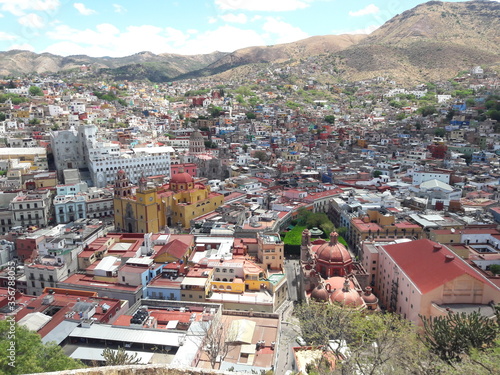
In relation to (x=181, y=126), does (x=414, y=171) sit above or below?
below

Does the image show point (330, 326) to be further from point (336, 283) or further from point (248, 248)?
point (248, 248)

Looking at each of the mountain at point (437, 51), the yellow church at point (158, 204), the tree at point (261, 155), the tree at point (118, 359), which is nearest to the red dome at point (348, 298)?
the tree at point (118, 359)

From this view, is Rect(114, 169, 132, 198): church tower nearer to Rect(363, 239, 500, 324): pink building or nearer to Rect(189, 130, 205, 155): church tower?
Rect(363, 239, 500, 324): pink building

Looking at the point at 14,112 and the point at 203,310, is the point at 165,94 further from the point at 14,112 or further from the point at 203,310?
the point at 203,310

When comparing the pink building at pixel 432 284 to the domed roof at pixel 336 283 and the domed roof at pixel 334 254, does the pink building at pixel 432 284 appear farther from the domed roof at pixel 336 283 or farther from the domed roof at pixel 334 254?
the domed roof at pixel 336 283

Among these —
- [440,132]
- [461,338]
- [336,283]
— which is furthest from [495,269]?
[440,132]

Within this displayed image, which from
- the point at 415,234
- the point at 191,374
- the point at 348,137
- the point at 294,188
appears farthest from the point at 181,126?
the point at 191,374

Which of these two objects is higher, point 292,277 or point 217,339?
point 217,339

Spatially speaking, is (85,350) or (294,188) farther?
(294,188)
